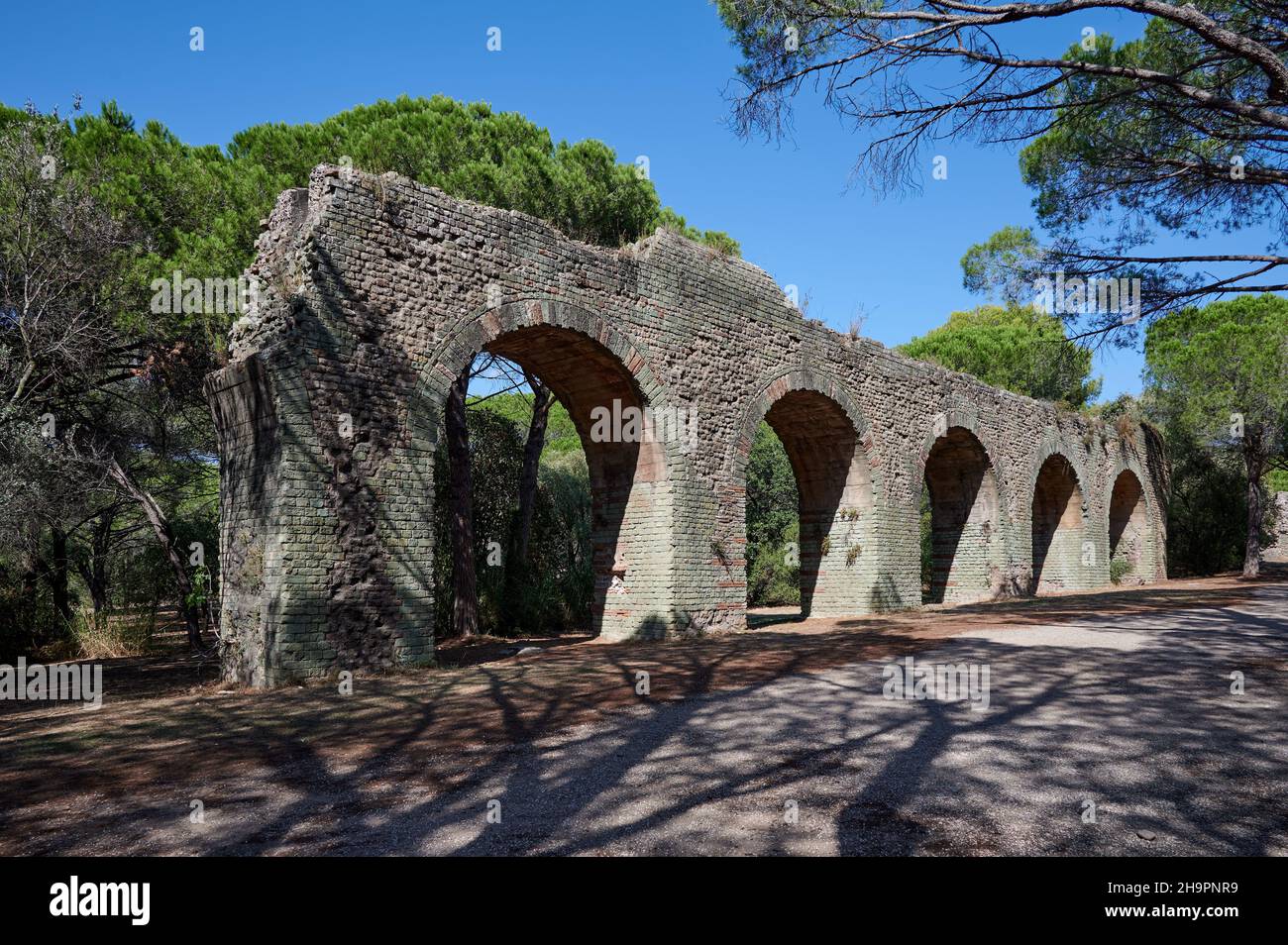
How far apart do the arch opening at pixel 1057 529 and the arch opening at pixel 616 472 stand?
Result: 13.8m

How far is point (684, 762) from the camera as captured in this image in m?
4.29

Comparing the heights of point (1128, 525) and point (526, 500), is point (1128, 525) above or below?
below

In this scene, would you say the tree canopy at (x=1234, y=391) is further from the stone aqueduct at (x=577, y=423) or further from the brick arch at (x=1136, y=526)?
the stone aqueduct at (x=577, y=423)

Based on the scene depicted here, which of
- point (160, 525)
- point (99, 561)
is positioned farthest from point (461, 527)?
point (99, 561)

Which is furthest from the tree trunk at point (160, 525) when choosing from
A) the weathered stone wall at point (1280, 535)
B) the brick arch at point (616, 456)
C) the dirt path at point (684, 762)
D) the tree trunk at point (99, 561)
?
the weathered stone wall at point (1280, 535)

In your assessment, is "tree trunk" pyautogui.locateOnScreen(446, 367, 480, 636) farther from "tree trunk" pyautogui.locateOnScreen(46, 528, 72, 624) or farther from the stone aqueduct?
"tree trunk" pyautogui.locateOnScreen(46, 528, 72, 624)

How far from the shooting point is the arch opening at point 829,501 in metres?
14.2

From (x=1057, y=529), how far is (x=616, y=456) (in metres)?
14.9

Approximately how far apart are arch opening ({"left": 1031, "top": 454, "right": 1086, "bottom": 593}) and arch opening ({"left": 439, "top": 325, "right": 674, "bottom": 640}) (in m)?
13.8

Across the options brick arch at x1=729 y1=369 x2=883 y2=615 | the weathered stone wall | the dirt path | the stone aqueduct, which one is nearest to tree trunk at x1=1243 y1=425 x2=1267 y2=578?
the stone aqueduct

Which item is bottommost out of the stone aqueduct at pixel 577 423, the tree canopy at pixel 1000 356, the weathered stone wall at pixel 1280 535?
the weathered stone wall at pixel 1280 535

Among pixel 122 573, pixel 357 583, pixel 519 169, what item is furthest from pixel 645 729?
pixel 122 573

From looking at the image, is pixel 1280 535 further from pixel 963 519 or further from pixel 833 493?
pixel 833 493
